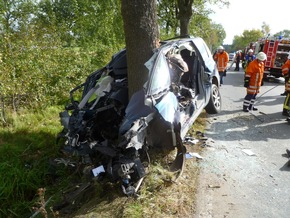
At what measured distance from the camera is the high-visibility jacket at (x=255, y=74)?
6180 mm

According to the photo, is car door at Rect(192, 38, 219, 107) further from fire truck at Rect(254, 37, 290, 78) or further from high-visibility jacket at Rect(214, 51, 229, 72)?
fire truck at Rect(254, 37, 290, 78)

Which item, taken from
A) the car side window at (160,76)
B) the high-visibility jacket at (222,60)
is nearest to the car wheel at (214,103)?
the car side window at (160,76)

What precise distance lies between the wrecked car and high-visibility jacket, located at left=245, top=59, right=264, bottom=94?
206 cm

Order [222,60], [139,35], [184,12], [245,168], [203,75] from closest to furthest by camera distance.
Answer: [139,35] → [245,168] → [203,75] → [222,60] → [184,12]

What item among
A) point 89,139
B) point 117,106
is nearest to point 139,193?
point 89,139

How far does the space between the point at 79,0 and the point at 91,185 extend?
11362 mm

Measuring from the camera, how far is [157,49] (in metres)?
3.80

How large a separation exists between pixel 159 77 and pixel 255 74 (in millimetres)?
3773

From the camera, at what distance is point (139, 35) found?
362 cm

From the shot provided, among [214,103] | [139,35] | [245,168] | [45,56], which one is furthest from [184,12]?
[245,168]

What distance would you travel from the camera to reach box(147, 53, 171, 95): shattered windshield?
3.29 metres

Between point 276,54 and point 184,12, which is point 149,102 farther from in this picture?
point 276,54

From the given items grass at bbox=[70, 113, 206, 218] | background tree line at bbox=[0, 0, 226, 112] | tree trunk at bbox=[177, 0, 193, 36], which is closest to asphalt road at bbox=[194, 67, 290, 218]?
grass at bbox=[70, 113, 206, 218]

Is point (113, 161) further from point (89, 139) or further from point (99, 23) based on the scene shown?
point (99, 23)
